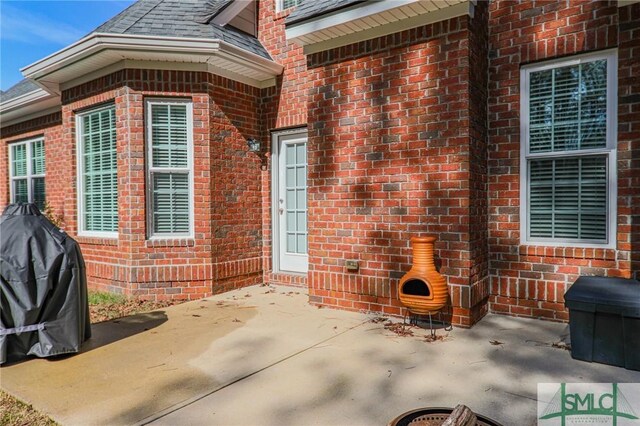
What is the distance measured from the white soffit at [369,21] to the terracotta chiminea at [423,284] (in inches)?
93.3

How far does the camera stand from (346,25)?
4.73 meters

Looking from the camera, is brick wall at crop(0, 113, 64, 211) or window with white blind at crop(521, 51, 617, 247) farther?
brick wall at crop(0, 113, 64, 211)

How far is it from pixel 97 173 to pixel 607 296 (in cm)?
670

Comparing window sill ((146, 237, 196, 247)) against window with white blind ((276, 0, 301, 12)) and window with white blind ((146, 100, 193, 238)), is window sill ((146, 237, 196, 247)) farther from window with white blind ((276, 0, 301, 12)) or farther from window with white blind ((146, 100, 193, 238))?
window with white blind ((276, 0, 301, 12))

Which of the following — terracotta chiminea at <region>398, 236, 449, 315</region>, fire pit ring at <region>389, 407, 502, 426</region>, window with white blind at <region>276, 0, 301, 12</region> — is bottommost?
fire pit ring at <region>389, 407, 502, 426</region>

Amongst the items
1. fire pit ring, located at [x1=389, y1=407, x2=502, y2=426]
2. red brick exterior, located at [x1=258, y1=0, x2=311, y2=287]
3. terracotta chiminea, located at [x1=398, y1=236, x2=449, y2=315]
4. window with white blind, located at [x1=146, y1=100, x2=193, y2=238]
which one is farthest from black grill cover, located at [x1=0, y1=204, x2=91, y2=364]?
red brick exterior, located at [x1=258, y1=0, x2=311, y2=287]

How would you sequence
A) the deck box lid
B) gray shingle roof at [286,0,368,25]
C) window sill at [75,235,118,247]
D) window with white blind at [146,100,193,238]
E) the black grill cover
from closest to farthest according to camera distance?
the deck box lid < the black grill cover < gray shingle roof at [286,0,368,25] < window with white blind at [146,100,193,238] < window sill at [75,235,118,247]

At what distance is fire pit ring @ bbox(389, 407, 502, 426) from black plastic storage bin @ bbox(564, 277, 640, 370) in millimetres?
1684

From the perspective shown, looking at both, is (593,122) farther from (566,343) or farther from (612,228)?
(566,343)

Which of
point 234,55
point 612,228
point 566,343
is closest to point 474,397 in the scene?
point 566,343

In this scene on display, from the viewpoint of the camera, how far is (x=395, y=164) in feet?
15.2

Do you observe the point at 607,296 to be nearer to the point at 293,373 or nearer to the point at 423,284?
the point at 423,284

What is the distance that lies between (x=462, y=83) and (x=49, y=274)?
421 cm

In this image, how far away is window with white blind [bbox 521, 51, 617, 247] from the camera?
413cm
